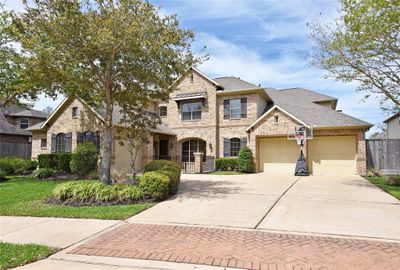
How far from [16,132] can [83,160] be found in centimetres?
1482

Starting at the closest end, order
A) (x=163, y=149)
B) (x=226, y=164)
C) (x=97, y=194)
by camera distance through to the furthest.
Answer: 1. (x=97, y=194)
2. (x=226, y=164)
3. (x=163, y=149)

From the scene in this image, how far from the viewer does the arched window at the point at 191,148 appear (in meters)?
25.0

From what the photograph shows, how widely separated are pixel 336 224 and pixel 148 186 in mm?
5531

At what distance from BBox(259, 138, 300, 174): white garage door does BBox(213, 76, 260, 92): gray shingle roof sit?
4286mm

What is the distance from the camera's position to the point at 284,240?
19.6 feet

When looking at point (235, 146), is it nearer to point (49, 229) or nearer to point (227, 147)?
point (227, 147)

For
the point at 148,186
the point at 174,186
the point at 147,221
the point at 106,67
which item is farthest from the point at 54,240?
the point at 106,67

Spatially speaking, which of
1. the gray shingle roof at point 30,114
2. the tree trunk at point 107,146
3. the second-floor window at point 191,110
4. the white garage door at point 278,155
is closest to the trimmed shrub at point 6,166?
the tree trunk at point 107,146

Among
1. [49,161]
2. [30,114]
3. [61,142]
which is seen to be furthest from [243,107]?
[30,114]

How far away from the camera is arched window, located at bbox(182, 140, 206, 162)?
25031 millimetres

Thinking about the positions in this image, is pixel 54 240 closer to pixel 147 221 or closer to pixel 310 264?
pixel 147 221

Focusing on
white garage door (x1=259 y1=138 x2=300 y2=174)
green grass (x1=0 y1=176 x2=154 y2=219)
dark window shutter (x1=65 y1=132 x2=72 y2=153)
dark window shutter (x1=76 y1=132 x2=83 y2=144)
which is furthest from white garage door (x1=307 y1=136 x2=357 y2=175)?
dark window shutter (x1=65 y1=132 x2=72 y2=153)

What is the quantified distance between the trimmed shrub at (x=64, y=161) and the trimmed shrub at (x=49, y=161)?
0.53 m

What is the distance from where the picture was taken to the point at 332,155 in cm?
1950
